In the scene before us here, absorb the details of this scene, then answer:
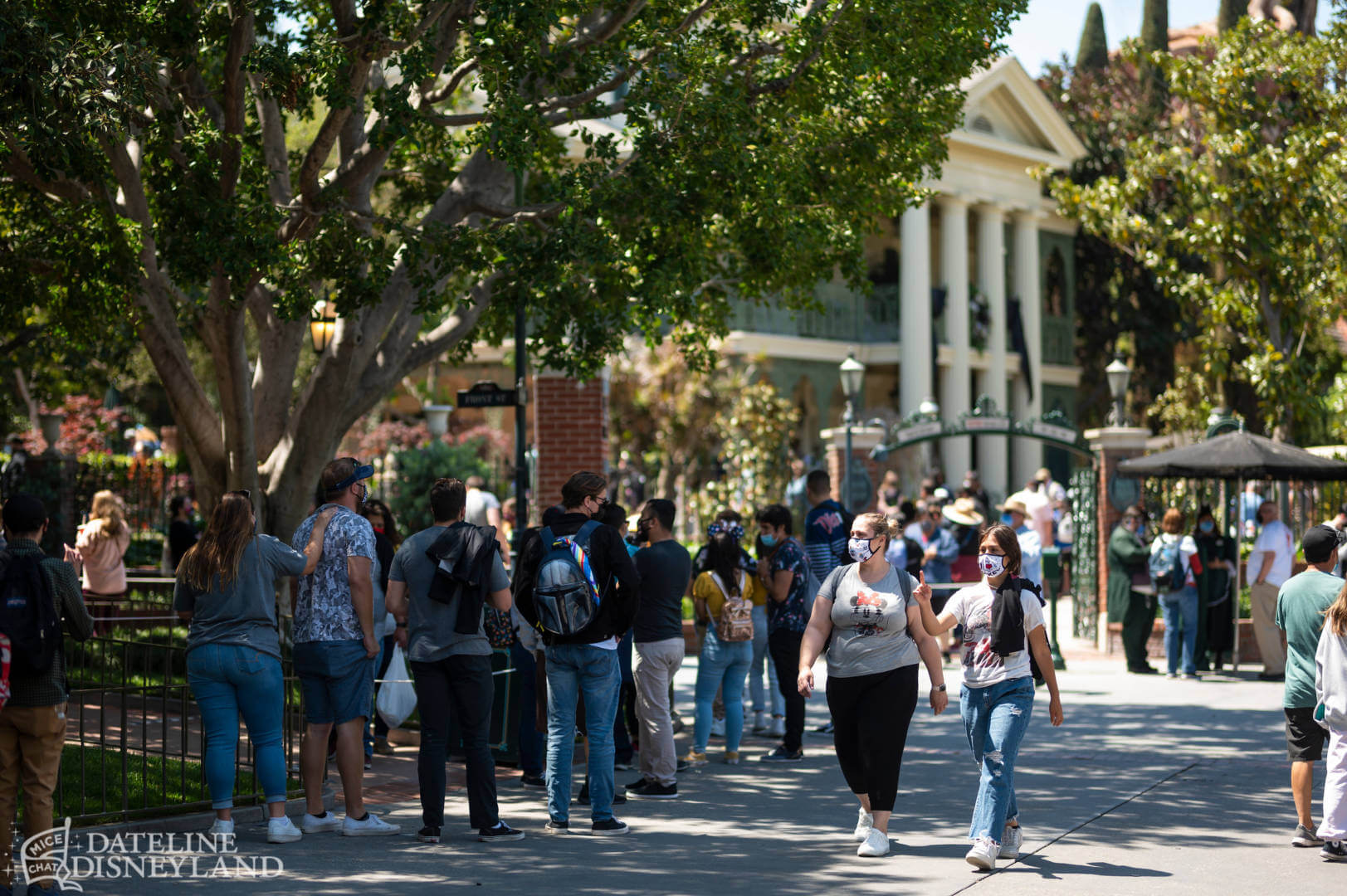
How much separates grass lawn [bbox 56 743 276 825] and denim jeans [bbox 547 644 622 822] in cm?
171

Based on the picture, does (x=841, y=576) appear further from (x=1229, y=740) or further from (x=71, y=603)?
(x=1229, y=740)

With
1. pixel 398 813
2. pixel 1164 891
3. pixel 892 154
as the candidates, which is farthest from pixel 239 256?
pixel 1164 891

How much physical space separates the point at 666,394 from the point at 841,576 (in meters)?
21.3

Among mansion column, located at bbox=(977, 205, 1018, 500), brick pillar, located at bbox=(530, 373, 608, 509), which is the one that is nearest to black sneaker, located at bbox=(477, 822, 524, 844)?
brick pillar, located at bbox=(530, 373, 608, 509)

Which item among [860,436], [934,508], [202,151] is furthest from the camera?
[860,436]

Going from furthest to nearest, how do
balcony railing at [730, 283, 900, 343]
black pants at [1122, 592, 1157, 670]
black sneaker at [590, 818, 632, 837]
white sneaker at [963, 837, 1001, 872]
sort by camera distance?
balcony railing at [730, 283, 900, 343] < black pants at [1122, 592, 1157, 670] < black sneaker at [590, 818, 632, 837] < white sneaker at [963, 837, 1001, 872]

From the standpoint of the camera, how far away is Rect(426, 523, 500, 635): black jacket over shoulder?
7754 millimetres

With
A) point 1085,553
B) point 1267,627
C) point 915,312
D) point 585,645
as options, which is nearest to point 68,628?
point 585,645

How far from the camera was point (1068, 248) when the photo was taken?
1587 inches

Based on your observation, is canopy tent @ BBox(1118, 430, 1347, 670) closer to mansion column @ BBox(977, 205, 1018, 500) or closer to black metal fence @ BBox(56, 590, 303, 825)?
black metal fence @ BBox(56, 590, 303, 825)

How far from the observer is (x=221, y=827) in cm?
768

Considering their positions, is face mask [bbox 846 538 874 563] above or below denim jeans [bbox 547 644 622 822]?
above

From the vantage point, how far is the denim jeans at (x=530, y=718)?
955cm

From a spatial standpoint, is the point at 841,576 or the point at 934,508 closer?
the point at 841,576
